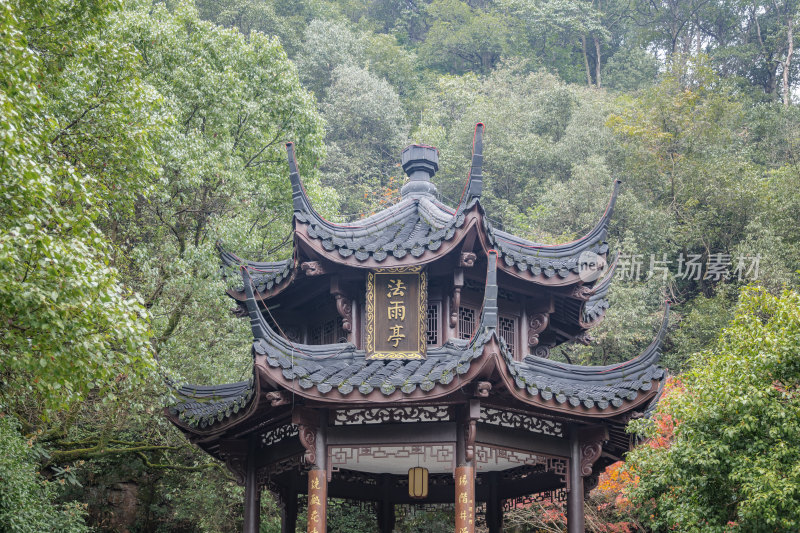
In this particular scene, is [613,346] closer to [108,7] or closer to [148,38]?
[148,38]

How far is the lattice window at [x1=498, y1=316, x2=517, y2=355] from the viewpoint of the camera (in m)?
12.4

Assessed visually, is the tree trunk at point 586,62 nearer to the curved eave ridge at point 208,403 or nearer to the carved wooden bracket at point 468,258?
the carved wooden bracket at point 468,258

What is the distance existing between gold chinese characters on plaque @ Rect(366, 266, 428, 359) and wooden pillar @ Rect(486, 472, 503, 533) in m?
3.66

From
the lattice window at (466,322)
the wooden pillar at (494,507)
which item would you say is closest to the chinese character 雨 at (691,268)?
the wooden pillar at (494,507)

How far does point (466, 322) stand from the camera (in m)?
12.2

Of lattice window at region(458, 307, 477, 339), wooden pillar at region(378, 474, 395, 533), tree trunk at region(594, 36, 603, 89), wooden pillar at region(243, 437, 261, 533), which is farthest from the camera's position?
tree trunk at region(594, 36, 603, 89)

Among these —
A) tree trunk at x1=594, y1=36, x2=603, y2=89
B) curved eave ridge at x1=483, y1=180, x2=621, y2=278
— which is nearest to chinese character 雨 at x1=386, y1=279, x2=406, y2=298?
curved eave ridge at x1=483, y1=180, x2=621, y2=278

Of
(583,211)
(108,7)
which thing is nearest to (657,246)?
(583,211)

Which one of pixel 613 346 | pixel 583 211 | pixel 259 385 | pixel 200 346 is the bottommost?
pixel 259 385

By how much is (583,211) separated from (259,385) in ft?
76.7

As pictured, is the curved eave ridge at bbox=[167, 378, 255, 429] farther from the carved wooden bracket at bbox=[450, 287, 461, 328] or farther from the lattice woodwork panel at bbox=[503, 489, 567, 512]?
the lattice woodwork panel at bbox=[503, 489, 567, 512]

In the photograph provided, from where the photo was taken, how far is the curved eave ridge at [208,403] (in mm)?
11086

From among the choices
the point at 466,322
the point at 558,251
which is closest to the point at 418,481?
the point at 466,322

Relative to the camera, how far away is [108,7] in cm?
1200
